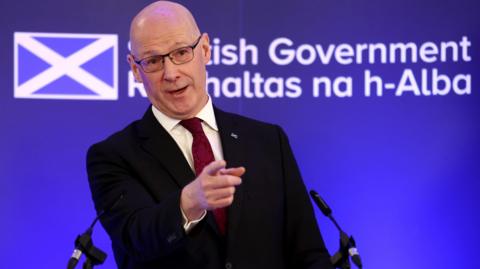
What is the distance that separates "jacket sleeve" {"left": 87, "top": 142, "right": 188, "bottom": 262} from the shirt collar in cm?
18

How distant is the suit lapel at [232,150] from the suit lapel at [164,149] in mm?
146

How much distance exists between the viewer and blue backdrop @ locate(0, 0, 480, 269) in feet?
14.2

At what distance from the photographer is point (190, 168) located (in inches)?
93.0

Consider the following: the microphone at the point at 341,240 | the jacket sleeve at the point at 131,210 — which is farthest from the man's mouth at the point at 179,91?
the microphone at the point at 341,240

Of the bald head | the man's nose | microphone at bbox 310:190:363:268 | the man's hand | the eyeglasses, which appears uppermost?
the bald head

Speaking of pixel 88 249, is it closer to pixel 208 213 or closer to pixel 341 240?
pixel 208 213

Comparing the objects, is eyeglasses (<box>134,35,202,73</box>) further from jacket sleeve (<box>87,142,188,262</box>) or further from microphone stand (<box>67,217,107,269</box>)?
microphone stand (<box>67,217,107,269</box>)

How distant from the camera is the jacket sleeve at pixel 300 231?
2.44 metres

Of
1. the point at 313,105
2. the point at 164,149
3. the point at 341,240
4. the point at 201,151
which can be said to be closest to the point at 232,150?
the point at 201,151

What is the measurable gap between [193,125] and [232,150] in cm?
15

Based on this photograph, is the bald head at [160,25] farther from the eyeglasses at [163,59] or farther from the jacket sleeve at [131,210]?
the jacket sleeve at [131,210]

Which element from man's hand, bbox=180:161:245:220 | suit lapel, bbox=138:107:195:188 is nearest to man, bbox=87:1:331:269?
suit lapel, bbox=138:107:195:188

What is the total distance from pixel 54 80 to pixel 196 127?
204 cm

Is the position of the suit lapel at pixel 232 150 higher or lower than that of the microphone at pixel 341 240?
higher
